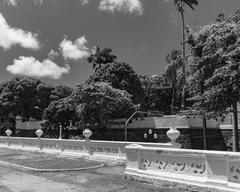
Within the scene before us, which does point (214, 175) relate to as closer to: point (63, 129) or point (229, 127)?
point (229, 127)

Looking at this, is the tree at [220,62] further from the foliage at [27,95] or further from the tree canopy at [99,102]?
the foliage at [27,95]

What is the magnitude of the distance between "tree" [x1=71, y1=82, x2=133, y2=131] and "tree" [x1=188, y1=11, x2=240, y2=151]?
12925 mm

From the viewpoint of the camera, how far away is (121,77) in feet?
115

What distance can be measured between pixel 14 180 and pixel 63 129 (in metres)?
26.0

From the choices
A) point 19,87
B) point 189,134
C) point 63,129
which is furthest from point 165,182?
point 19,87

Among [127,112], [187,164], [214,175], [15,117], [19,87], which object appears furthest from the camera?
[15,117]

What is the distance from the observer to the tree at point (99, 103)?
2817cm

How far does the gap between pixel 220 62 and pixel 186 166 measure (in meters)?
8.13

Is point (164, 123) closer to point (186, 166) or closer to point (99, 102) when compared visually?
point (99, 102)

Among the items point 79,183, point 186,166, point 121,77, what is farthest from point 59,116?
point 186,166

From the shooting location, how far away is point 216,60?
14.6 meters

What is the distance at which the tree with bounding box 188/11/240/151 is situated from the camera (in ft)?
42.4

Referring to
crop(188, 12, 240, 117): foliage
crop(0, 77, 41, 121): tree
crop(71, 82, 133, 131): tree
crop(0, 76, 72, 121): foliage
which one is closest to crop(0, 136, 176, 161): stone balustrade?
crop(188, 12, 240, 117): foliage

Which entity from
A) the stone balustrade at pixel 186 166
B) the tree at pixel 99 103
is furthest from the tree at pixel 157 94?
the stone balustrade at pixel 186 166
